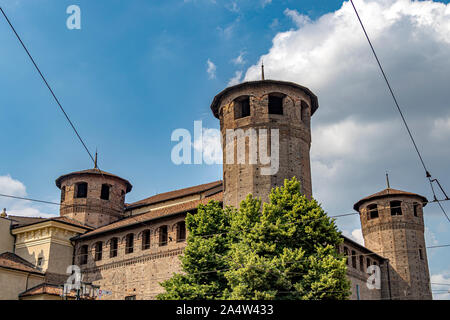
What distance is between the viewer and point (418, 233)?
1499 inches

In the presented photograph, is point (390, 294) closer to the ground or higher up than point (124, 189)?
closer to the ground

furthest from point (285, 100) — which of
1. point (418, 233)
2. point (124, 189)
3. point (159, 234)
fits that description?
point (418, 233)

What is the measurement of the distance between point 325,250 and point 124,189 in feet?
63.8

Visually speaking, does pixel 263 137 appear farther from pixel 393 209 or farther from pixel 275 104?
pixel 393 209

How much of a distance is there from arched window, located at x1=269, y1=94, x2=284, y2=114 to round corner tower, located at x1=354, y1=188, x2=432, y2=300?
15385 millimetres

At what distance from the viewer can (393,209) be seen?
3844 cm

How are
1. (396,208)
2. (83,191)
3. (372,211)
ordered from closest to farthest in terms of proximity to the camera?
(83,191) < (396,208) < (372,211)

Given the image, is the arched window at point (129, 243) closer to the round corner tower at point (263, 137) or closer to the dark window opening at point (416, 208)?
the round corner tower at point (263, 137)

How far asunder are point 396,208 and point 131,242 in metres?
20.1

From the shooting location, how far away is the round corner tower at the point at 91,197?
33.6 metres

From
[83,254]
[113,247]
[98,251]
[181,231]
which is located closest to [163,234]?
[181,231]

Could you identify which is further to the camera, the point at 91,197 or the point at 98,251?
the point at 91,197
